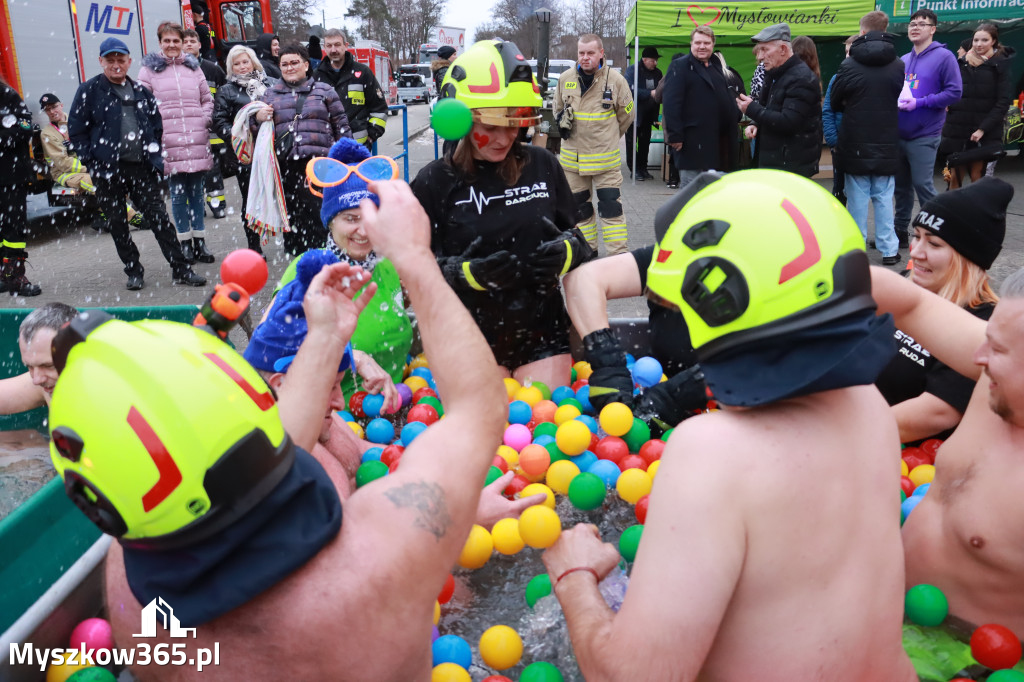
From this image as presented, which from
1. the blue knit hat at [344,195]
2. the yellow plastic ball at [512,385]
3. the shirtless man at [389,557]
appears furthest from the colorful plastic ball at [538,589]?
the blue knit hat at [344,195]

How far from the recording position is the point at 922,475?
3.60 meters

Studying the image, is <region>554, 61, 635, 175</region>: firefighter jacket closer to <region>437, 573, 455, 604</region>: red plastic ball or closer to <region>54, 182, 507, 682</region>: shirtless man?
<region>437, 573, 455, 604</region>: red plastic ball

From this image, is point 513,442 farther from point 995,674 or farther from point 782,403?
point 782,403

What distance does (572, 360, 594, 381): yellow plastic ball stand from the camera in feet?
16.8

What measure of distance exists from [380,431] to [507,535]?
1255 millimetres

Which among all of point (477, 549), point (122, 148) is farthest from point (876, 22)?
point (122, 148)

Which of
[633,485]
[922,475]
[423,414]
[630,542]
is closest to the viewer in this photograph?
[630,542]

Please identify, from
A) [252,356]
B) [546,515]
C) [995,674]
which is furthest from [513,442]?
[995,674]

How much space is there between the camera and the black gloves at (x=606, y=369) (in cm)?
409

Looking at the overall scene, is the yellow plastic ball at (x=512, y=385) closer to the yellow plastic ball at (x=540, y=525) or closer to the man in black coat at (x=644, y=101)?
the yellow plastic ball at (x=540, y=525)

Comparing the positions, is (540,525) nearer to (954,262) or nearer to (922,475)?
(922,475)

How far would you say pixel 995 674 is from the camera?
2.39 meters

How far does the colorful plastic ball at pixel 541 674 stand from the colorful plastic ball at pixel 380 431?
1.87 meters

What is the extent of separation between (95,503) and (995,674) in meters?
2.58
